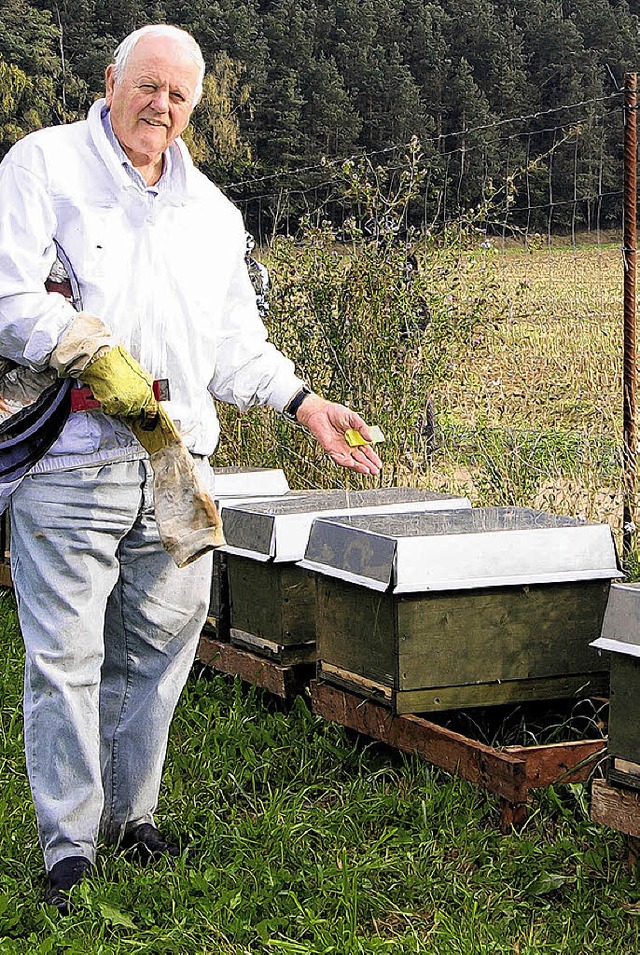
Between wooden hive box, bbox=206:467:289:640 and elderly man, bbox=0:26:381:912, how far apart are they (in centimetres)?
111

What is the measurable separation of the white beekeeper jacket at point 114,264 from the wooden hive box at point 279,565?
33.2 inches

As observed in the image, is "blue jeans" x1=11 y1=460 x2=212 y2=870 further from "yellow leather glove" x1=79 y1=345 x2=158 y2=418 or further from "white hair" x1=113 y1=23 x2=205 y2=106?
"white hair" x1=113 y1=23 x2=205 y2=106

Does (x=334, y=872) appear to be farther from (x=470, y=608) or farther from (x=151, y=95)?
(x=151, y=95)

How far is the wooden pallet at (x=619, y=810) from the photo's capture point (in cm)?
261

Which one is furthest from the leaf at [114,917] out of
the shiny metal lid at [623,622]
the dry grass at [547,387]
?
the dry grass at [547,387]

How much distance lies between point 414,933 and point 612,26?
1178 inches

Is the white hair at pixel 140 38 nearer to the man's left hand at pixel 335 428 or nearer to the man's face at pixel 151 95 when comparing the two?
the man's face at pixel 151 95

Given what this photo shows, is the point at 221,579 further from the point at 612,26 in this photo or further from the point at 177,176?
the point at 612,26

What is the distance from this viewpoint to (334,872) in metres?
2.80

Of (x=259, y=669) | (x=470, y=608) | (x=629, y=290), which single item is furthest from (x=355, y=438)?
(x=629, y=290)

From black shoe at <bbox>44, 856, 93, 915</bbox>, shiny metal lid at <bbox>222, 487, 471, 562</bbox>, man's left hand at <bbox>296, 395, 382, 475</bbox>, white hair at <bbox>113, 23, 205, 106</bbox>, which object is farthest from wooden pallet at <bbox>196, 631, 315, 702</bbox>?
white hair at <bbox>113, 23, 205, 106</bbox>

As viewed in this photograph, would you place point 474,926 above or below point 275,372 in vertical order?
below

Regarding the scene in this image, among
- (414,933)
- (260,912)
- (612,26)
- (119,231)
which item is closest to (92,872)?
(260,912)

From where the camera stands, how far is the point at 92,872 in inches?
108
